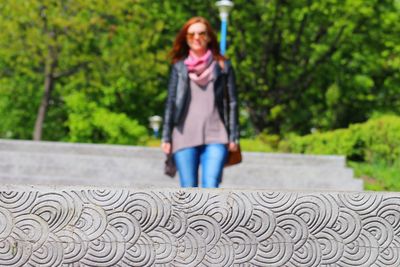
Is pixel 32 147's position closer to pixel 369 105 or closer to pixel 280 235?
pixel 280 235

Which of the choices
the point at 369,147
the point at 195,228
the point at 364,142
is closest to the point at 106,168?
the point at 369,147

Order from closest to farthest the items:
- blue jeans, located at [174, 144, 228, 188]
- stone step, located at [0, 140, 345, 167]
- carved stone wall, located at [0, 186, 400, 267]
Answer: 1. carved stone wall, located at [0, 186, 400, 267]
2. blue jeans, located at [174, 144, 228, 188]
3. stone step, located at [0, 140, 345, 167]

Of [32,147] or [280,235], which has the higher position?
[280,235]

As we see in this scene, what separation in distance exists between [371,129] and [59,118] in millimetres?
21288

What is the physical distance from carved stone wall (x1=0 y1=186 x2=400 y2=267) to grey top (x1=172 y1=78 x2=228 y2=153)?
9.01 feet

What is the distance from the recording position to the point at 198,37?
22.2 feet

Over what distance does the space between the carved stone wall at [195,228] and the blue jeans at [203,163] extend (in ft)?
8.75

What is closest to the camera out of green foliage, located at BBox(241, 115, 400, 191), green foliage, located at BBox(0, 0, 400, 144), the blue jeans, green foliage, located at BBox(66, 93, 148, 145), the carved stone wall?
the carved stone wall

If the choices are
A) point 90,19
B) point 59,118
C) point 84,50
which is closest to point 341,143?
point 90,19

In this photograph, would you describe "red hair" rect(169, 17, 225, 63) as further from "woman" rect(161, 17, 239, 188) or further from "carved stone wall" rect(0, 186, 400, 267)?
"carved stone wall" rect(0, 186, 400, 267)

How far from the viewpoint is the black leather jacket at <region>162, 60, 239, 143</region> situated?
677cm

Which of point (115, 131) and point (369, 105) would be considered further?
point (369, 105)

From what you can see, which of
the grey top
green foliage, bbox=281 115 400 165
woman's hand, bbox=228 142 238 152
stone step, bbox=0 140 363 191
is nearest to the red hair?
the grey top

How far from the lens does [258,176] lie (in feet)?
45.5
